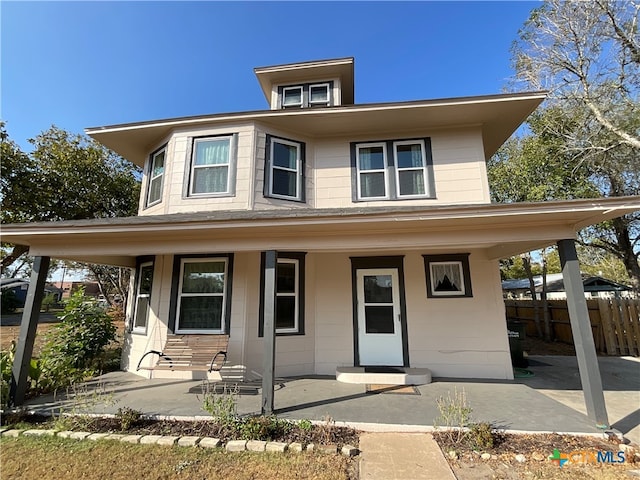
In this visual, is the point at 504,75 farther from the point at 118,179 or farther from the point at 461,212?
the point at 118,179

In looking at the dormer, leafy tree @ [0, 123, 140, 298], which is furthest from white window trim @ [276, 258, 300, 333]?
leafy tree @ [0, 123, 140, 298]

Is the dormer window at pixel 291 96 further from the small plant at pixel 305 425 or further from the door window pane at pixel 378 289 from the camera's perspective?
the small plant at pixel 305 425

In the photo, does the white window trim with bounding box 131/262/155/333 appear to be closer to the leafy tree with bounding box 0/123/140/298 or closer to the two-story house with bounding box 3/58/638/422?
the two-story house with bounding box 3/58/638/422

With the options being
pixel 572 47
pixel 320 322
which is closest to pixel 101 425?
pixel 320 322

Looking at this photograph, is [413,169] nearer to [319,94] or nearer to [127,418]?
[319,94]

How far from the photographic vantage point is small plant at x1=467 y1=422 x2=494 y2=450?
3.52 meters

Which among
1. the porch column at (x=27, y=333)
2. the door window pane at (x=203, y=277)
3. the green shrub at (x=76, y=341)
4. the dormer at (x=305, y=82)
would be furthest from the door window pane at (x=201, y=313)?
the dormer at (x=305, y=82)

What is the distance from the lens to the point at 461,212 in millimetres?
4203

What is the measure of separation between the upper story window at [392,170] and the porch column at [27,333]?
247 inches

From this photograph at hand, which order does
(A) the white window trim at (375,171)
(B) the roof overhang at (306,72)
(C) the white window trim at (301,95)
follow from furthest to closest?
(C) the white window trim at (301,95) < (B) the roof overhang at (306,72) < (A) the white window trim at (375,171)

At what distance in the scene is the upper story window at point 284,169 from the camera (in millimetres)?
7066

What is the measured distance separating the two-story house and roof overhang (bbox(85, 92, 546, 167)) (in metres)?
0.04

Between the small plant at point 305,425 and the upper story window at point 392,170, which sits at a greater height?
the upper story window at point 392,170

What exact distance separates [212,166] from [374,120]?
3978mm
